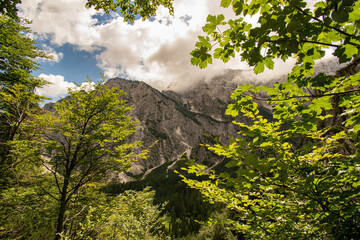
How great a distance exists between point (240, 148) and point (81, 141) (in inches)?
313

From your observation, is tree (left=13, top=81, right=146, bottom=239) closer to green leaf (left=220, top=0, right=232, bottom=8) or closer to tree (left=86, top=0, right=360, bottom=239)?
tree (left=86, top=0, right=360, bottom=239)

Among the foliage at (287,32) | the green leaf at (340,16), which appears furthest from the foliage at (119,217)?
the green leaf at (340,16)

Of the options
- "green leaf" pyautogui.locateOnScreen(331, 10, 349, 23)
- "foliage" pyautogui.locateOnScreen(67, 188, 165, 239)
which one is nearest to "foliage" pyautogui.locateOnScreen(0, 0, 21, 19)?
"green leaf" pyautogui.locateOnScreen(331, 10, 349, 23)

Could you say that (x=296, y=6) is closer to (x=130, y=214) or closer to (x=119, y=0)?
(x=119, y=0)

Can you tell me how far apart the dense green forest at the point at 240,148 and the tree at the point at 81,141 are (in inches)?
2.6

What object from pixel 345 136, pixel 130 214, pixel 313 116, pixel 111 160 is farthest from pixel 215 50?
pixel 130 214

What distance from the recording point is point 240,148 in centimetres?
241

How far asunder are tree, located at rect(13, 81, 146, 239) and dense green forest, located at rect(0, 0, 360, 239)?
0.07 m

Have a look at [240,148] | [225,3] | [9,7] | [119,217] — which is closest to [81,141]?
[119,217]

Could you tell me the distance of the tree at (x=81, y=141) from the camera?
7562 mm

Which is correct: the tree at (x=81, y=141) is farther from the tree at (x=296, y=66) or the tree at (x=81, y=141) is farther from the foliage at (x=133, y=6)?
the tree at (x=296, y=66)

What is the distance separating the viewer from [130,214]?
29.3ft

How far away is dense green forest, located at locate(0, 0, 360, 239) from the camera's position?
1.77 m

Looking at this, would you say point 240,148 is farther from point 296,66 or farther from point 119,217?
point 119,217
